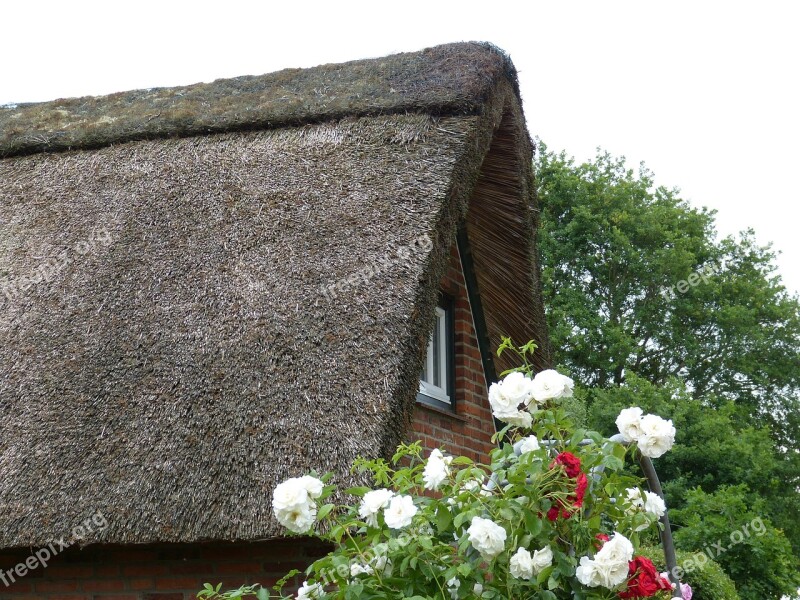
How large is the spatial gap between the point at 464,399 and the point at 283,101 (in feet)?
8.23

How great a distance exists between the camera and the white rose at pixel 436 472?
102 inches

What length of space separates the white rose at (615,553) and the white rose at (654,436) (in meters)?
0.34

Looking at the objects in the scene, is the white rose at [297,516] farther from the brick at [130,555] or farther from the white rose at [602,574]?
the brick at [130,555]

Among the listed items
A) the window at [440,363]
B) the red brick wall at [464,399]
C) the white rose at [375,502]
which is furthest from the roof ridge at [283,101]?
the white rose at [375,502]

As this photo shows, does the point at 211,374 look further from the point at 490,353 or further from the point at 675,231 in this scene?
the point at 675,231

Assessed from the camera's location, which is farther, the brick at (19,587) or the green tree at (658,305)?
the green tree at (658,305)

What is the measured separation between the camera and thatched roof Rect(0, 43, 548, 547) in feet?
13.6

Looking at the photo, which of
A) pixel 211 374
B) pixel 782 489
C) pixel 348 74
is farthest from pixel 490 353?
pixel 782 489

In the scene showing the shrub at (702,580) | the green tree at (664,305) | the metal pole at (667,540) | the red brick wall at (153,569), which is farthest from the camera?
the green tree at (664,305)

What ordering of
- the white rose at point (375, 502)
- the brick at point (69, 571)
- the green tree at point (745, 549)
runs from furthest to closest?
the green tree at point (745, 549) < the brick at point (69, 571) < the white rose at point (375, 502)

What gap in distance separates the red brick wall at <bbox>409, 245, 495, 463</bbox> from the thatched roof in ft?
1.03

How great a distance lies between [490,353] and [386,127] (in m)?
1.98

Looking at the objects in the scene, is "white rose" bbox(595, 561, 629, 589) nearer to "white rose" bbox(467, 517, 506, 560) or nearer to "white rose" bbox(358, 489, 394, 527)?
"white rose" bbox(467, 517, 506, 560)

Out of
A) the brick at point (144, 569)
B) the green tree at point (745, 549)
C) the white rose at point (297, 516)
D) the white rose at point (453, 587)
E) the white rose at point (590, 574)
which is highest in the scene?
the white rose at point (297, 516)
